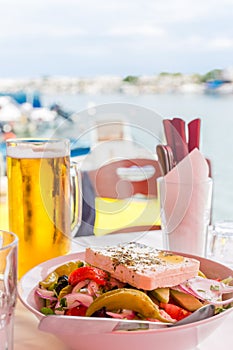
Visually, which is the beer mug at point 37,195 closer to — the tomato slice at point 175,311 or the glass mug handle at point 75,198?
the glass mug handle at point 75,198

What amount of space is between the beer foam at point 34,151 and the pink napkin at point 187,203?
0.19 m

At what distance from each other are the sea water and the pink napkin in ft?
6.97

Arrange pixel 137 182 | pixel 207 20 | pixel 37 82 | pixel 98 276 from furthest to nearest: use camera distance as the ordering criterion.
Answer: pixel 207 20 → pixel 37 82 → pixel 137 182 → pixel 98 276

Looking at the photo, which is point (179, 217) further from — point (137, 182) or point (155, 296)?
point (137, 182)

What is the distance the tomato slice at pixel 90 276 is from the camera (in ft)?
2.09

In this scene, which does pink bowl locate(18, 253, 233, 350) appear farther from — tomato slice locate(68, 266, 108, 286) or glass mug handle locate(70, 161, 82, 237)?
glass mug handle locate(70, 161, 82, 237)

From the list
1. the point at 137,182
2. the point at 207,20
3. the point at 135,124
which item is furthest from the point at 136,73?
the point at 135,124

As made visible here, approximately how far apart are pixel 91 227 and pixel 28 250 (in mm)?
161

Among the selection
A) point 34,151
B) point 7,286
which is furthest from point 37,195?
point 7,286

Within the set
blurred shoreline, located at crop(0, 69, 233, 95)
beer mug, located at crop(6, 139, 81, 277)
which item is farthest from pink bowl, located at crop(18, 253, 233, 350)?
blurred shoreline, located at crop(0, 69, 233, 95)

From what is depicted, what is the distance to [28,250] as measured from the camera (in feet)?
2.80

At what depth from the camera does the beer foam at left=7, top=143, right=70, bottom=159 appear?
0.84 meters

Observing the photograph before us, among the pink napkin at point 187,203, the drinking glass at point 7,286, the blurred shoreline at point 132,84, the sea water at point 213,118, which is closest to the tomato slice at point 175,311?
the drinking glass at point 7,286

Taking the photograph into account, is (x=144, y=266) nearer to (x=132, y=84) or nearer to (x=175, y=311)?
(x=175, y=311)
